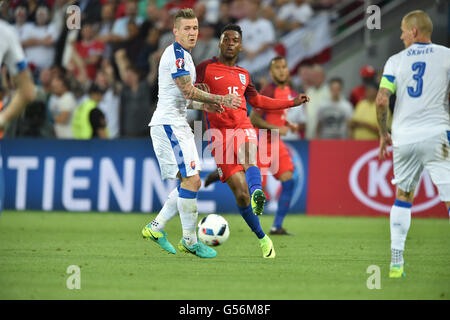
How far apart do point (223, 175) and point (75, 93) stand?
8663 mm

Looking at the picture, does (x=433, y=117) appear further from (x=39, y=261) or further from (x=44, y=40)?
(x=44, y=40)

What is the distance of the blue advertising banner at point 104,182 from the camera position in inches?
577

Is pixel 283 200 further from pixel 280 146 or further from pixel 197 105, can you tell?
pixel 197 105

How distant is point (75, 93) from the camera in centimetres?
1666

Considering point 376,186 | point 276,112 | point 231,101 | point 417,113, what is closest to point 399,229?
point 417,113

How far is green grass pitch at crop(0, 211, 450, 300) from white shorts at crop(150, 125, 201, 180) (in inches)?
37.1

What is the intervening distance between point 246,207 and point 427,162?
7.28 feet

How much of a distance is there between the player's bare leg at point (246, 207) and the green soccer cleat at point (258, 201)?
352 millimetres

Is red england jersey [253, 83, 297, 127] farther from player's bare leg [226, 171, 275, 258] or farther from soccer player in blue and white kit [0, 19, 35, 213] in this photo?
soccer player in blue and white kit [0, 19, 35, 213]

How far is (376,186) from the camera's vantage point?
14.4 meters

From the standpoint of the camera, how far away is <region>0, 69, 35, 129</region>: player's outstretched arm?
17.2 feet

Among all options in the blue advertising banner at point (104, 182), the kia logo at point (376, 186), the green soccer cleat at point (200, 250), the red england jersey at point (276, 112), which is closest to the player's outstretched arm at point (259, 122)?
the red england jersey at point (276, 112)

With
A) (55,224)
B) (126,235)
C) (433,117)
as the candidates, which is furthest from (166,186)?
(433,117)
